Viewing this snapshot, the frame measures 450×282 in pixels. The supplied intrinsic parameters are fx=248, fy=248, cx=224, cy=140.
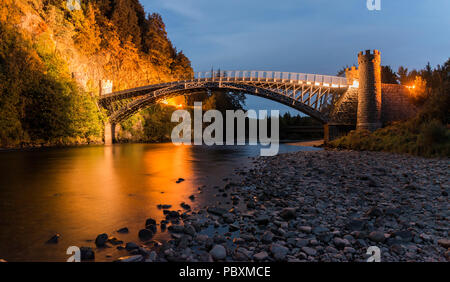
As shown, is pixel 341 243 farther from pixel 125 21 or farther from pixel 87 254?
pixel 125 21

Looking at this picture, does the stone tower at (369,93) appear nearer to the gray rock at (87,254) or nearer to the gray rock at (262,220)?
the gray rock at (262,220)

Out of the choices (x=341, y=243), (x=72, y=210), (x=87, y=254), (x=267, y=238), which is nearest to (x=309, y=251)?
(x=341, y=243)

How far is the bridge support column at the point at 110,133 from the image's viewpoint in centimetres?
4257

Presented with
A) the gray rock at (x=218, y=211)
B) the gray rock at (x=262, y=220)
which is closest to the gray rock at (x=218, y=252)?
the gray rock at (x=262, y=220)

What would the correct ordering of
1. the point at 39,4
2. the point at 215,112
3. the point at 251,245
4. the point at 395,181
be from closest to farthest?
the point at 251,245, the point at 395,181, the point at 39,4, the point at 215,112

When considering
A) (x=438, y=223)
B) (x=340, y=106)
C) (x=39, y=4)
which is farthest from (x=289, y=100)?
(x=39, y=4)

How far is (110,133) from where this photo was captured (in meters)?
43.2

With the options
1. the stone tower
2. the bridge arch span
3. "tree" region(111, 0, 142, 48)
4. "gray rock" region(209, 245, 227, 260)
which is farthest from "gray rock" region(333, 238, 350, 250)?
"tree" region(111, 0, 142, 48)

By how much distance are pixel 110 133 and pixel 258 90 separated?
26428 mm

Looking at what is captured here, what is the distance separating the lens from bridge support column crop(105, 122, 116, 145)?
42.6 m

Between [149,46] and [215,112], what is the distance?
962 inches

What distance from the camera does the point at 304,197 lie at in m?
5.53

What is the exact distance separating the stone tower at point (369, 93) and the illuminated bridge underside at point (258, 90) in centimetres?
494
